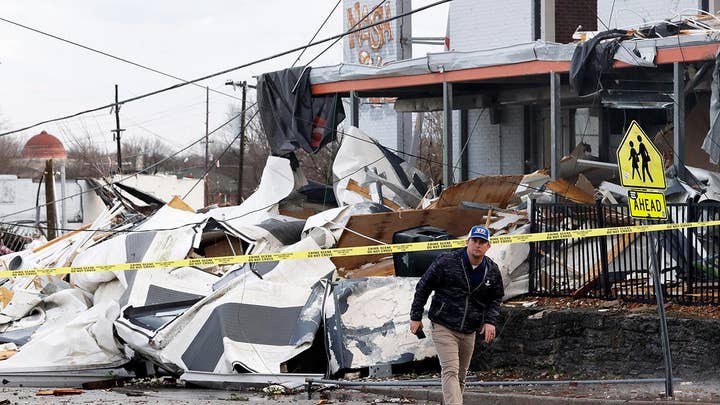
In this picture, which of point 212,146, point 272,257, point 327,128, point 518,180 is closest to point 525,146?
point 327,128

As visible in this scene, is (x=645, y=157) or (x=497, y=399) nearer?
(x=645, y=157)

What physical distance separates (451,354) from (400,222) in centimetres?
670

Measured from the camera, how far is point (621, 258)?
1314 cm

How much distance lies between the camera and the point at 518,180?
16.8 metres

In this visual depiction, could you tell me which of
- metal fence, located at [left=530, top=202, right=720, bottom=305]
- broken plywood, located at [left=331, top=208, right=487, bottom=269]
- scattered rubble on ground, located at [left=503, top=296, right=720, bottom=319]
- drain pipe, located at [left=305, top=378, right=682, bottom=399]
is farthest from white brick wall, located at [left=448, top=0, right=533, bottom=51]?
drain pipe, located at [left=305, top=378, right=682, bottom=399]

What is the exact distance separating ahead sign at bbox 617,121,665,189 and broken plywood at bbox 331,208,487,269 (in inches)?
217

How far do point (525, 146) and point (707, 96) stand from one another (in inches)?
234

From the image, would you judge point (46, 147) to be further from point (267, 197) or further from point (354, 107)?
point (267, 197)

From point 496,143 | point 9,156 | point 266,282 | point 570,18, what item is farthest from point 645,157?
point 9,156

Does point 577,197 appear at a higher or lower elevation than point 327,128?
lower

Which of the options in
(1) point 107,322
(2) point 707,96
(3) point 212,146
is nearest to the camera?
(1) point 107,322

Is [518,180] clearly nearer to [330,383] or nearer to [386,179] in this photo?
[386,179]

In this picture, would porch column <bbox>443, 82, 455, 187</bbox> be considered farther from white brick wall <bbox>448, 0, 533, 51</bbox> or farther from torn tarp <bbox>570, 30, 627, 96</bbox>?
white brick wall <bbox>448, 0, 533, 51</bbox>

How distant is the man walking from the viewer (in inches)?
356
